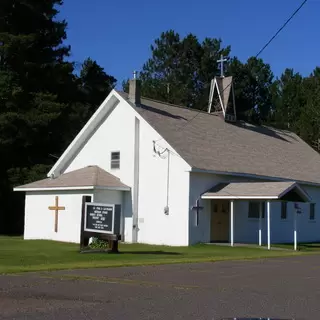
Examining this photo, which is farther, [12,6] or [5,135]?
[12,6]

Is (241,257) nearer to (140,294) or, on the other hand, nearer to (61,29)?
(140,294)

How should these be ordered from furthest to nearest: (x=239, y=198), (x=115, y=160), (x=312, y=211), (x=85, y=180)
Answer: (x=312, y=211) < (x=115, y=160) < (x=85, y=180) < (x=239, y=198)

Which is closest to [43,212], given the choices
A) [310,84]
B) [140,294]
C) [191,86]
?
[140,294]

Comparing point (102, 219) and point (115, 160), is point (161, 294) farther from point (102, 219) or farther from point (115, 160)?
point (115, 160)

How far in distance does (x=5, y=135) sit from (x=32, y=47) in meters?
7.49

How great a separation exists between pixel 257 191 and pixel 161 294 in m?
15.0

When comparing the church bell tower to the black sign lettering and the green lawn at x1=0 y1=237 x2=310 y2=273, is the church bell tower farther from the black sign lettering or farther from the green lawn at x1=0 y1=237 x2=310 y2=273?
the black sign lettering

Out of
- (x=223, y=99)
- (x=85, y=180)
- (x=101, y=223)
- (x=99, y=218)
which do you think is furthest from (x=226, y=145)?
(x=101, y=223)

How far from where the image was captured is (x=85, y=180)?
90.6 feet

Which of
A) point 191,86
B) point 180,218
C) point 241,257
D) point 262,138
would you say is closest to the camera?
point 241,257

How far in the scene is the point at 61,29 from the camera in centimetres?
4503

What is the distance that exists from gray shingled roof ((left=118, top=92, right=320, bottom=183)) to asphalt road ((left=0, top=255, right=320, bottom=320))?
38.4 feet

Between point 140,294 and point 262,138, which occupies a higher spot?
point 262,138

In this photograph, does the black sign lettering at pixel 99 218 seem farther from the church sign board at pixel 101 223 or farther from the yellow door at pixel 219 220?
the yellow door at pixel 219 220
